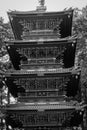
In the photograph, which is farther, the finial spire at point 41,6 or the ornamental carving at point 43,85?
the finial spire at point 41,6

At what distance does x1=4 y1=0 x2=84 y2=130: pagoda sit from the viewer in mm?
18750

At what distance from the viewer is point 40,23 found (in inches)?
856

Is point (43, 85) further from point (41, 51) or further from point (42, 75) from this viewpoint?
point (41, 51)

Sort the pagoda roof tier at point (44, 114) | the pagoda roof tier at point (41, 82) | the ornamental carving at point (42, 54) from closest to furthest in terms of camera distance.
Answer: the pagoda roof tier at point (44, 114), the pagoda roof tier at point (41, 82), the ornamental carving at point (42, 54)

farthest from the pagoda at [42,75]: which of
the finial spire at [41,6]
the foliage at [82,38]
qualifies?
the foliage at [82,38]

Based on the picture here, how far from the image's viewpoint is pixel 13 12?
2097cm

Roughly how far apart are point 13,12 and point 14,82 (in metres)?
5.45

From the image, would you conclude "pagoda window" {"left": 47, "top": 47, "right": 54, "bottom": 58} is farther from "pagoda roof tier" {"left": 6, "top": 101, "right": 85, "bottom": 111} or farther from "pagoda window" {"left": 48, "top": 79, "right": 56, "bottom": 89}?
"pagoda roof tier" {"left": 6, "top": 101, "right": 85, "bottom": 111}

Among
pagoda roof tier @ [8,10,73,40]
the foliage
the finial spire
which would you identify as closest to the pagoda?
pagoda roof tier @ [8,10,73,40]

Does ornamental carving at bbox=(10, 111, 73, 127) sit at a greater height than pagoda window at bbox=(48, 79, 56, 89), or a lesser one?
lesser

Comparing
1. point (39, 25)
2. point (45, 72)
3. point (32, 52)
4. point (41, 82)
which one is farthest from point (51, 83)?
point (39, 25)

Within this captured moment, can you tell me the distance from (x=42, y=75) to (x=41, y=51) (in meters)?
2.34

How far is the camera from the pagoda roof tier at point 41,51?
20016mm

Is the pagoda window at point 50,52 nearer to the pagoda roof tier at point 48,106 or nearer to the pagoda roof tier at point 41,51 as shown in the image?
the pagoda roof tier at point 41,51
